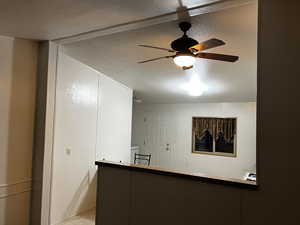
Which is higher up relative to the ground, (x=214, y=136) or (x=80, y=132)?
(x=80, y=132)

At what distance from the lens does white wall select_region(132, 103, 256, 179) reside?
232 inches

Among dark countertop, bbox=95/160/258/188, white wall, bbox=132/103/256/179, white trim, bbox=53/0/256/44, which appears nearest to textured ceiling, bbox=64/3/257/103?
white trim, bbox=53/0/256/44

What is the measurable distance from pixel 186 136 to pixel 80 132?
148 inches

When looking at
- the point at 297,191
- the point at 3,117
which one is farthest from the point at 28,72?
the point at 297,191

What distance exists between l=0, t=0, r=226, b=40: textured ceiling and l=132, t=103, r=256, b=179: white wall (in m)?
4.69

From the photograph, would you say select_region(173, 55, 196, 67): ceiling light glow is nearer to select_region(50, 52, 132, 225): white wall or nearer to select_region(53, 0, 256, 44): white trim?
select_region(53, 0, 256, 44): white trim

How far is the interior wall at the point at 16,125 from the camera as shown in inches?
100

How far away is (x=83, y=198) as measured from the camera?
3.73 metres

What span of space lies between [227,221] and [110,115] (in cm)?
326

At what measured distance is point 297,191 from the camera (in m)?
1.53

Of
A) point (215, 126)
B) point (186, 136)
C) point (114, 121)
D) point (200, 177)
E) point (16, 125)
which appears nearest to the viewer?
point (200, 177)

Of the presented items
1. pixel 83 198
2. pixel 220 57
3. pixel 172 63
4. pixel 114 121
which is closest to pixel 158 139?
pixel 114 121

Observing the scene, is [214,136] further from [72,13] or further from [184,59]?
[72,13]

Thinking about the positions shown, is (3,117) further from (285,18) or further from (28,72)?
(285,18)
